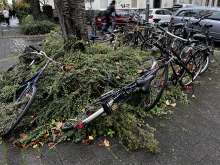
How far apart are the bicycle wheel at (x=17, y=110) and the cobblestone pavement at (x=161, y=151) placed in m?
0.24

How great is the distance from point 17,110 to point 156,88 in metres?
2.10

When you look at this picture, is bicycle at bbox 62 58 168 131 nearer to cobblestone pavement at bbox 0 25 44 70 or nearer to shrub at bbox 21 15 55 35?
cobblestone pavement at bbox 0 25 44 70

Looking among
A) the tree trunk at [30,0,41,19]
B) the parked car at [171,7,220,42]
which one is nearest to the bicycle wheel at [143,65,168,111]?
the parked car at [171,7,220,42]

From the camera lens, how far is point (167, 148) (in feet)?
11.2

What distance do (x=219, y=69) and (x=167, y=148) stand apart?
155 inches

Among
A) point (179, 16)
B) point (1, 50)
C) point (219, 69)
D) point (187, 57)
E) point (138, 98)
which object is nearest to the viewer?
point (138, 98)

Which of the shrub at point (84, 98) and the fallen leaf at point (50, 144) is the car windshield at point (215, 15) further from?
the fallen leaf at point (50, 144)

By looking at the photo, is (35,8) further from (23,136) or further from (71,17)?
(23,136)

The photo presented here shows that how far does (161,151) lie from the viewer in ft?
11.0

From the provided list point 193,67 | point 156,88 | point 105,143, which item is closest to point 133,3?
point 193,67

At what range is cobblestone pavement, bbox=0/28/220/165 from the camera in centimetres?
321

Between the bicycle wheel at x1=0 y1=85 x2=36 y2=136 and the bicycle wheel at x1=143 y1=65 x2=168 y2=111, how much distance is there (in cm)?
169

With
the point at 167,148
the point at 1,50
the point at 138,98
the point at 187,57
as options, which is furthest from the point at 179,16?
the point at 167,148

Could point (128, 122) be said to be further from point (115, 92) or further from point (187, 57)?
point (187, 57)
